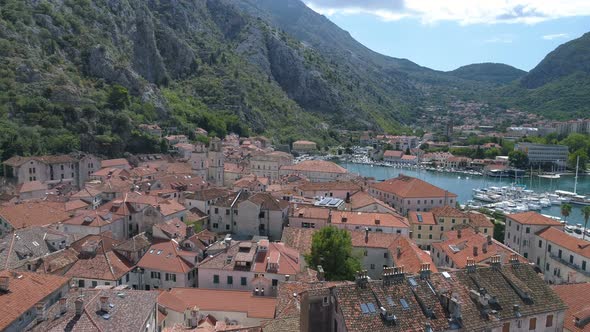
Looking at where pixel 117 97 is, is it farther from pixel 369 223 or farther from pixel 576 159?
pixel 576 159

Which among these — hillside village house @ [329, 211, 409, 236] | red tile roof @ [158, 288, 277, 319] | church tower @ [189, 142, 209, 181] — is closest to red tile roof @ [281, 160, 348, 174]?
church tower @ [189, 142, 209, 181]

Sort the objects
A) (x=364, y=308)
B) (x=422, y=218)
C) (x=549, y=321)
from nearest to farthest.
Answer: (x=364, y=308)
(x=549, y=321)
(x=422, y=218)

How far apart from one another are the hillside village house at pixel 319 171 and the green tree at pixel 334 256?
57.6 meters

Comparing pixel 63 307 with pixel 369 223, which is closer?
pixel 63 307

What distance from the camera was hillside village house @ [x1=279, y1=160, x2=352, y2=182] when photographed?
94.2m

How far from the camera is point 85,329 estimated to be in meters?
19.8

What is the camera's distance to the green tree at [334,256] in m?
35.0

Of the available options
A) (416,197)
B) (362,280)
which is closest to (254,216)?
(362,280)

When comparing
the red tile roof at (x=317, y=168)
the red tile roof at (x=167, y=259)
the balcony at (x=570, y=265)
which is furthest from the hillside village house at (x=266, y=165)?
the balcony at (x=570, y=265)

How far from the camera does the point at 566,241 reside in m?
43.3

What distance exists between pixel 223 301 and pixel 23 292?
1129cm

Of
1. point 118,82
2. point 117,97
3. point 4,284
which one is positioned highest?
point 118,82

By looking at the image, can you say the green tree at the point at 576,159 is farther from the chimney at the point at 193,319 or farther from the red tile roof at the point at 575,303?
the chimney at the point at 193,319

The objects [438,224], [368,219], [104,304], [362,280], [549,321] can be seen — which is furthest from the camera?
[438,224]
